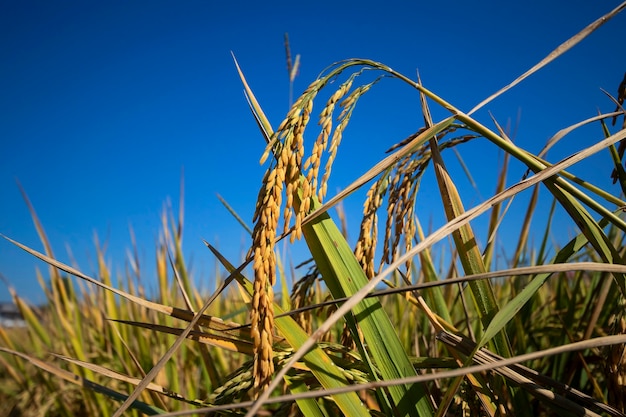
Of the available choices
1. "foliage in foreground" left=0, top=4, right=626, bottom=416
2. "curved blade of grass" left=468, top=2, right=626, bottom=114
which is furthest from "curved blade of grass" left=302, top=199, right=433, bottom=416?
"curved blade of grass" left=468, top=2, right=626, bottom=114

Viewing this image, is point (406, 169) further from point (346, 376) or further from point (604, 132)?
point (604, 132)

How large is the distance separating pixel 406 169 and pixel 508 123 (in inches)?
54.7

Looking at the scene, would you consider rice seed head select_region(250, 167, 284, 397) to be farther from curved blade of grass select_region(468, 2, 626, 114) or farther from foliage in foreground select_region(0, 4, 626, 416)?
curved blade of grass select_region(468, 2, 626, 114)

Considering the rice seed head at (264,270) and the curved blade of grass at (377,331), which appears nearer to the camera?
the rice seed head at (264,270)

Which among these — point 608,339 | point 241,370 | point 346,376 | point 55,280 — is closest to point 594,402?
point 608,339

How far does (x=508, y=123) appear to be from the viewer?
2.15m

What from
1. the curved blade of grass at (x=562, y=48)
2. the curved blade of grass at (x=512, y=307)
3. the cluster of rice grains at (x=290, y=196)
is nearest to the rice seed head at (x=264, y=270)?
the cluster of rice grains at (x=290, y=196)

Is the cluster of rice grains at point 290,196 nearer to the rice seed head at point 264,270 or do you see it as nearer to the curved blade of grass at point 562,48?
the rice seed head at point 264,270

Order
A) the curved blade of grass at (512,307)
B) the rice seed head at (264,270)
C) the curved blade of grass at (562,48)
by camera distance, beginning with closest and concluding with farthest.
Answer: the rice seed head at (264,270)
the curved blade of grass at (512,307)
the curved blade of grass at (562,48)

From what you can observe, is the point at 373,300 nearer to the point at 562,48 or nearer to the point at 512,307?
the point at 512,307

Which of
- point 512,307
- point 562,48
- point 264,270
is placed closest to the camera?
point 264,270

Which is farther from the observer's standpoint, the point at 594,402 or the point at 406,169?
the point at 406,169

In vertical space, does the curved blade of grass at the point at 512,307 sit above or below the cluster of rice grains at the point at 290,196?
below

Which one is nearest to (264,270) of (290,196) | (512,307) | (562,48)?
(290,196)
